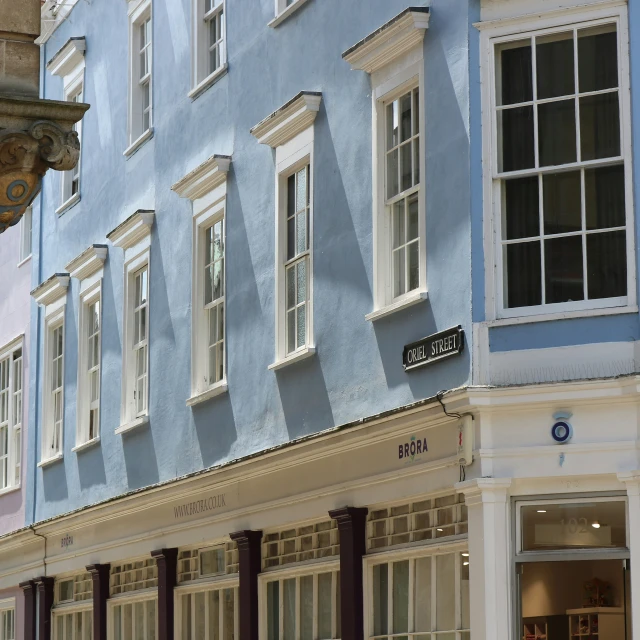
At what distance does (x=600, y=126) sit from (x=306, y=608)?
6.19 m

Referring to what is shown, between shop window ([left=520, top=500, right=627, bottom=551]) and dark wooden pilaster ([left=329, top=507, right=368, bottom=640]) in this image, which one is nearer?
shop window ([left=520, top=500, right=627, bottom=551])

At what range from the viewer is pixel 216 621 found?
1998 cm

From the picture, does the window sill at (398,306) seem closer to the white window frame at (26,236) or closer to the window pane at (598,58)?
the window pane at (598,58)

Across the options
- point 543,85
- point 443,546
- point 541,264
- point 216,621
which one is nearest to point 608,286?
point 541,264

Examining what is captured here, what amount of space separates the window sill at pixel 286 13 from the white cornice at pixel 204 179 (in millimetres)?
1816

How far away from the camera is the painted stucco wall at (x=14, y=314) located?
90.5ft

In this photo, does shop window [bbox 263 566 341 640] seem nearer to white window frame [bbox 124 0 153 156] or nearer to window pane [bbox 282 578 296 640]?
window pane [bbox 282 578 296 640]

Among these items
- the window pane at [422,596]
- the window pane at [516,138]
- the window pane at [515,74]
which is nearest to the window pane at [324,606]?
the window pane at [422,596]

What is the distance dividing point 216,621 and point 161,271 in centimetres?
467

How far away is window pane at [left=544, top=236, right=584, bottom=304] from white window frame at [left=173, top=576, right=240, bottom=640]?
637 centimetres

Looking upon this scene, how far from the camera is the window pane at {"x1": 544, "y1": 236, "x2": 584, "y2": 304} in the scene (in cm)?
1449

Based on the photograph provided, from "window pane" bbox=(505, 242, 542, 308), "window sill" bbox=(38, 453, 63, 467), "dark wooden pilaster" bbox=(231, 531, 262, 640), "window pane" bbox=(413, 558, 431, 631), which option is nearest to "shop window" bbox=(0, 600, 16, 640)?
"window sill" bbox=(38, 453, 63, 467)

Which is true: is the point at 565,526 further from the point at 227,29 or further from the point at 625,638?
the point at 227,29

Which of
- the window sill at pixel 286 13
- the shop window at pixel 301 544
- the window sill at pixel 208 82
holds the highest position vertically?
the window sill at pixel 286 13
